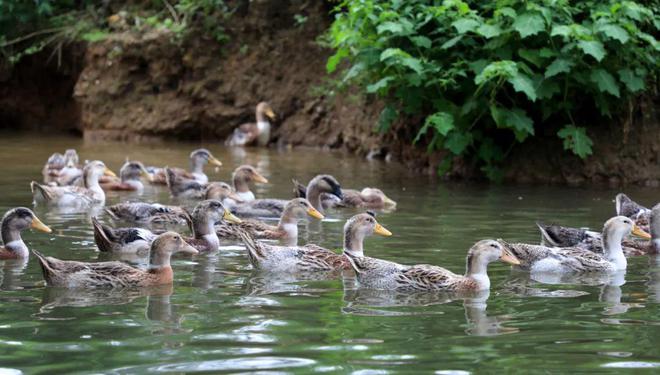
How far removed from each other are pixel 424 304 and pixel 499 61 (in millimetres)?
7673

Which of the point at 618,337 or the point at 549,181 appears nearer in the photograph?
the point at 618,337

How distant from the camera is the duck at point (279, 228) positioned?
42.3 ft

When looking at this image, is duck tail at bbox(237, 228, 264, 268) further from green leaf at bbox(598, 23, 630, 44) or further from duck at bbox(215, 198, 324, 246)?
green leaf at bbox(598, 23, 630, 44)

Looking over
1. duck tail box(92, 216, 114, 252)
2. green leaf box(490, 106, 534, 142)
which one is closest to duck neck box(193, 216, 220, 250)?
duck tail box(92, 216, 114, 252)

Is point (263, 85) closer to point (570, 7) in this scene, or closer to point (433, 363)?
point (570, 7)

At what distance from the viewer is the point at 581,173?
58.5ft

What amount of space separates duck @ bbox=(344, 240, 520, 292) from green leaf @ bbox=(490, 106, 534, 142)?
22.3 feet

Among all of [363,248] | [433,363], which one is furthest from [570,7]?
[433,363]

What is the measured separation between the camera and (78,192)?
617 inches

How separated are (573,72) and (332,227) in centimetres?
478

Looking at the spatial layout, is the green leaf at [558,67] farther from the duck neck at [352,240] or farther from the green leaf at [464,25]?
the duck neck at [352,240]

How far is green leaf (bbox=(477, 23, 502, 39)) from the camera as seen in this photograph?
16.1 m

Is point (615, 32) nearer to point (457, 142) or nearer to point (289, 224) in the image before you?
point (457, 142)

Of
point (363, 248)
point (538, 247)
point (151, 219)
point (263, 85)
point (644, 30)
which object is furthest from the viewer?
point (263, 85)
